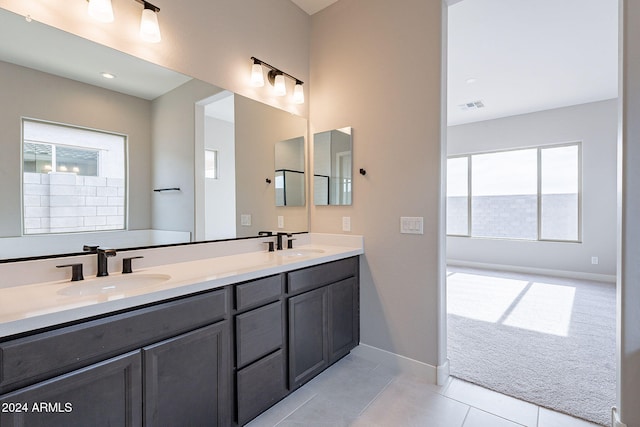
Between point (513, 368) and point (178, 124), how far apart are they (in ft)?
9.94

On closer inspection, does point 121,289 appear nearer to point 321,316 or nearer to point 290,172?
point 321,316

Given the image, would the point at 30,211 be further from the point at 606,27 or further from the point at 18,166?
the point at 606,27

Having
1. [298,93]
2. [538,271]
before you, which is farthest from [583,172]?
[298,93]

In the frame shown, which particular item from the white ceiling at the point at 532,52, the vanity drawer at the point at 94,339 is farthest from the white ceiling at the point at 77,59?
the white ceiling at the point at 532,52

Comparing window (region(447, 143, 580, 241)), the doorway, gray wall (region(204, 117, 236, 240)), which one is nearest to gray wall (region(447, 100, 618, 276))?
the doorway

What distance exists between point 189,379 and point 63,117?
4.69 ft

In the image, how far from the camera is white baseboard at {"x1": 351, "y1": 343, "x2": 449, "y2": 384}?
2121mm

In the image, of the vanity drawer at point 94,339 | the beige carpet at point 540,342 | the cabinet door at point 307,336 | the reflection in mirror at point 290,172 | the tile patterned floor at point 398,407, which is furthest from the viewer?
the reflection in mirror at point 290,172

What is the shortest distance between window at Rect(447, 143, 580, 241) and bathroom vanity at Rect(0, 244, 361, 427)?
16.8 feet

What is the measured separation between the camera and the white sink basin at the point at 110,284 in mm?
1301

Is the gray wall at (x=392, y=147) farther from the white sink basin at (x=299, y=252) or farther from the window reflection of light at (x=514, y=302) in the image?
the window reflection of light at (x=514, y=302)

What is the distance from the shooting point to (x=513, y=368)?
2.28 meters

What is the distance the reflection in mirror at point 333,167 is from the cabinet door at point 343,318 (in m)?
0.75

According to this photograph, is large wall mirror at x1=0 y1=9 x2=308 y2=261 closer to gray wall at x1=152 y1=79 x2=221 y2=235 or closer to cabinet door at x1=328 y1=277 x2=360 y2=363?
gray wall at x1=152 y1=79 x2=221 y2=235
